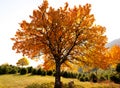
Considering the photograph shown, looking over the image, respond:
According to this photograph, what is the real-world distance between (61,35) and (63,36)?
0.62 metres

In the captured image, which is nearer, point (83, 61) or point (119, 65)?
point (83, 61)

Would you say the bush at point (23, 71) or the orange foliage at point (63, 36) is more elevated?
the orange foliage at point (63, 36)

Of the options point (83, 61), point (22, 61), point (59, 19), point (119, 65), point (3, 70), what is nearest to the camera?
point (59, 19)

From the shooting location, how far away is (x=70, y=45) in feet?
126

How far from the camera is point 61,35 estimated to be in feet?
122

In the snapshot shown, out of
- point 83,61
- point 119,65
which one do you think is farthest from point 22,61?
point 83,61

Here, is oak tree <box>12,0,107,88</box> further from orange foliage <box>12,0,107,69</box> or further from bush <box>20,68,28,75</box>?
bush <box>20,68,28,75</box>

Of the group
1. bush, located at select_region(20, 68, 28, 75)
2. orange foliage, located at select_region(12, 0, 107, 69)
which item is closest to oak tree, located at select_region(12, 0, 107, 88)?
orange foliage, located at select_region(12, 0, 107, 69)

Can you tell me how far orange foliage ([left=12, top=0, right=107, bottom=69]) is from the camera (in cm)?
3672

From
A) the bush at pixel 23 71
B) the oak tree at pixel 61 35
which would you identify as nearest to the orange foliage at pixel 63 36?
the oak tree at pixel 61 35

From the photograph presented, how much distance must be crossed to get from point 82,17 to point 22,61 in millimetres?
48905

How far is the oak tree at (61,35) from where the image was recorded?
36719 mm

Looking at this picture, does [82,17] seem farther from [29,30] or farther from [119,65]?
[119,65]

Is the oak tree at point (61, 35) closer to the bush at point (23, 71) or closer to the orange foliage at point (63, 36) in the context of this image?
the orange foliage at point (63, 36)
